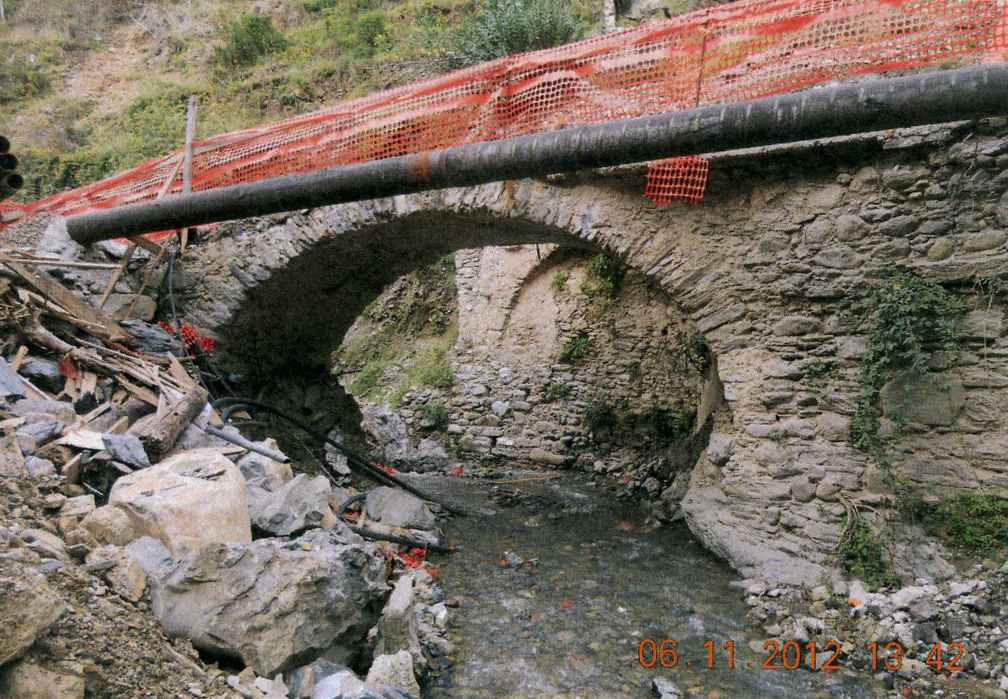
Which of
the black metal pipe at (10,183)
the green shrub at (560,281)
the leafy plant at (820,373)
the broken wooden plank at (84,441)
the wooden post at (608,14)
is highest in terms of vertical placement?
the wooden post at (608,14)

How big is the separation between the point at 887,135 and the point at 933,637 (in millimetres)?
2683

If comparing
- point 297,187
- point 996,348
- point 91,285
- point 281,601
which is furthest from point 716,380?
point 91,285

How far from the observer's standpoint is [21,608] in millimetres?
1546

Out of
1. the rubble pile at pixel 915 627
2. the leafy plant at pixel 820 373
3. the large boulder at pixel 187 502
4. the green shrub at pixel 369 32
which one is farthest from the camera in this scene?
the green shrub at pixel 369 32

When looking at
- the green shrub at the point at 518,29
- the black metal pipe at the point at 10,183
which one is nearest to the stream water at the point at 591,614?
the black metal pipe at the point at 10,183

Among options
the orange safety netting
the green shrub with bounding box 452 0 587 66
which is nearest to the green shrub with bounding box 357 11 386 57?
the green shrub with bounding box 452 0 587 66

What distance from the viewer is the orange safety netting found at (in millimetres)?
3375

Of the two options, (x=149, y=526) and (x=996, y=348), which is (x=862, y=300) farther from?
(x=149, y=526)

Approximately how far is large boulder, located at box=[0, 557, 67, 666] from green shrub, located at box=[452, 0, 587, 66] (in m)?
9.50

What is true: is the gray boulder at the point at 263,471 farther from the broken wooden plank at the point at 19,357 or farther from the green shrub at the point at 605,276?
the green shrub at the point at 605,276

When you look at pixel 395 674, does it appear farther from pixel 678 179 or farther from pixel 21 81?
pixel 21 81

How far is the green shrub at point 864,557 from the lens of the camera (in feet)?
11.3

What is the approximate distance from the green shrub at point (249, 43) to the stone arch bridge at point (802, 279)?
11605mm

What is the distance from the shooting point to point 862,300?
3.66 m
